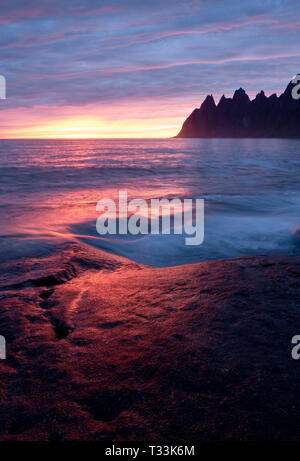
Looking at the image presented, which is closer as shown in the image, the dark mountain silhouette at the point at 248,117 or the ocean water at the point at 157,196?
the ocean water at the point at 157,196

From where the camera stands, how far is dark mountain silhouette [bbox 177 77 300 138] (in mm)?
103938

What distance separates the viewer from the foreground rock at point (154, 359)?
4.13 ft

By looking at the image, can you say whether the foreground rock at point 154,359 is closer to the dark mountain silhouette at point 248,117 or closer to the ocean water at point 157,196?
the ocean water at point 157,196

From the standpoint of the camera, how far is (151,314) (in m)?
2.10

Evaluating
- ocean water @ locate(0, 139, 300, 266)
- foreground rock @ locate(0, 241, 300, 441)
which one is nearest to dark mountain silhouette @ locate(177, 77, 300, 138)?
ocean water @ locate(0, 139, 300, 266)

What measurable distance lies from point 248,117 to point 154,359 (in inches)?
5235

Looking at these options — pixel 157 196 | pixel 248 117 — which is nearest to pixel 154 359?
pixel 157 196

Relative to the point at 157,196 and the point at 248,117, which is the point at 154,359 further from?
the point at 248,117

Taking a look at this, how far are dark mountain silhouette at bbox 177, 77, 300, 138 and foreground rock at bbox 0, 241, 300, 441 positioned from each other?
4628 inches

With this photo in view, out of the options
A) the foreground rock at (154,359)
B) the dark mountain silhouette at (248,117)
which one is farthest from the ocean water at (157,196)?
the dark mountain silhouette at (248,117)

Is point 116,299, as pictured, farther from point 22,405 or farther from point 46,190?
point 46,190

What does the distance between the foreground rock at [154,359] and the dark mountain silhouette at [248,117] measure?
11754 cm

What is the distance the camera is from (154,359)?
5.30ft

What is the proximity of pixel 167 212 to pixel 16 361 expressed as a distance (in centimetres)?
686
